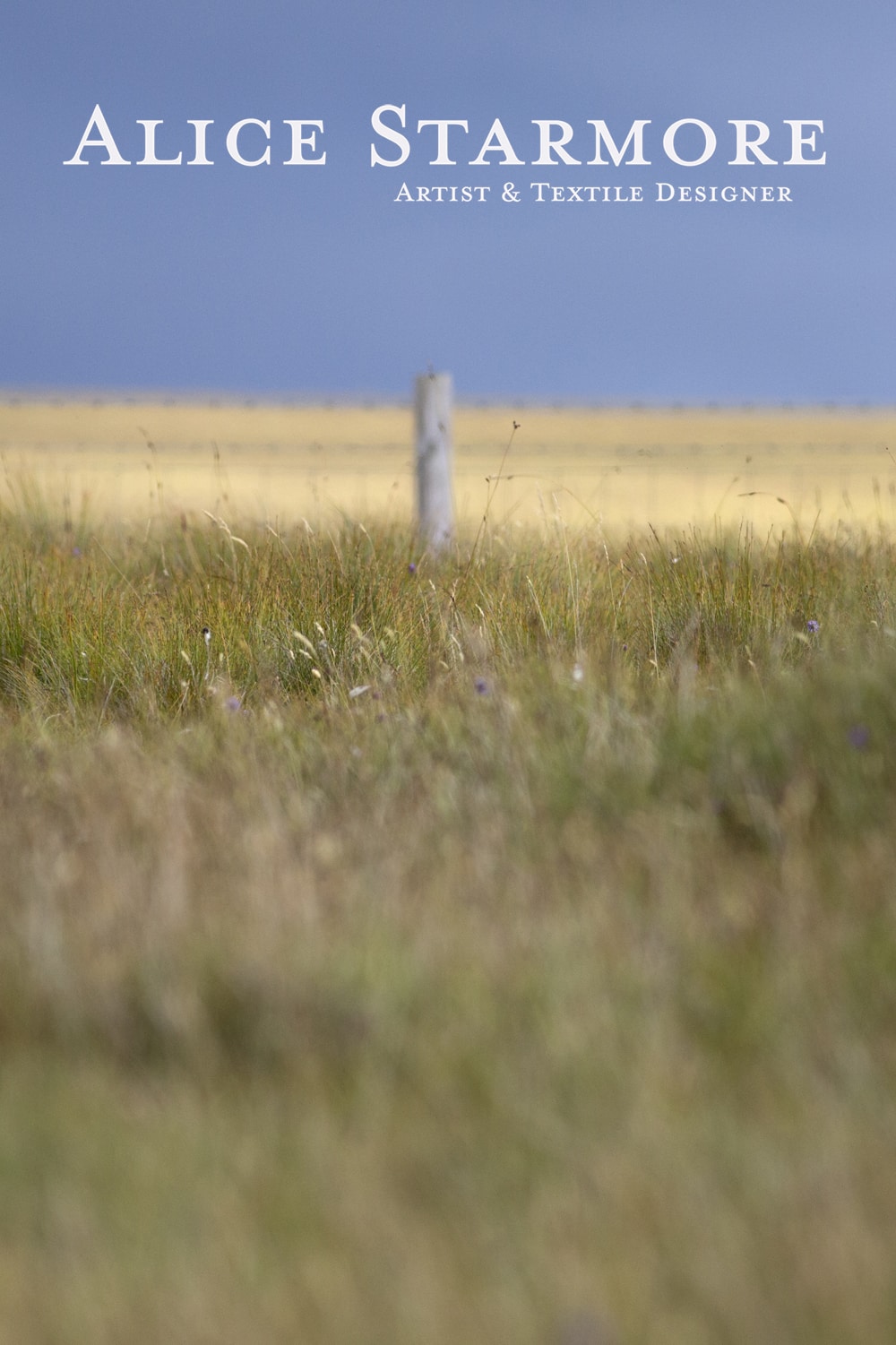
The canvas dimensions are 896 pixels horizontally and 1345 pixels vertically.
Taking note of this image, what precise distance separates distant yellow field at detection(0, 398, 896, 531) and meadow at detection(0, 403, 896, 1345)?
1907 millimetres

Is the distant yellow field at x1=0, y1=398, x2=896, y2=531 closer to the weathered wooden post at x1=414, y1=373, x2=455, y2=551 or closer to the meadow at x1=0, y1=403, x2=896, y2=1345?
the weathered wooden post at x1=414, y1=373, x2=455, y2=551

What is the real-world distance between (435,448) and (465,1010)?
5.31 m

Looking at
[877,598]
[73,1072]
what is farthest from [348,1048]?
[877,598]

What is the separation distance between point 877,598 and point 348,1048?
10.5 ft

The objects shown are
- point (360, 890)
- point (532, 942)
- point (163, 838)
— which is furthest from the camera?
point (163, 838)

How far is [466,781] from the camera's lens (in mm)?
3035

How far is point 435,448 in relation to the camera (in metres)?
7.03

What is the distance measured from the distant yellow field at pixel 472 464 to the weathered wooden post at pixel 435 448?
22cm

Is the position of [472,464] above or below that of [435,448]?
above

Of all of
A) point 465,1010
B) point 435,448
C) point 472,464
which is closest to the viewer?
point 465,1010

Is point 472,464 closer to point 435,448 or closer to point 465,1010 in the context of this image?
point 435,448

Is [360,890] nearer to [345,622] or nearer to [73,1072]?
[73,1072]

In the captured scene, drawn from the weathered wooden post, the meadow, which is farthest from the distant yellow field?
the meadow

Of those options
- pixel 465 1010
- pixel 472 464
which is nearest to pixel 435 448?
pixel 465 1010
